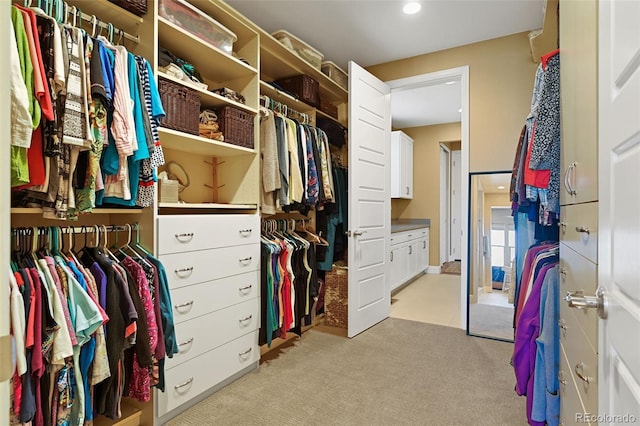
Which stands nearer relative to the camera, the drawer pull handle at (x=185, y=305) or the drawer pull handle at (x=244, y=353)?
the drawer pull handle at (x=185, y=305)

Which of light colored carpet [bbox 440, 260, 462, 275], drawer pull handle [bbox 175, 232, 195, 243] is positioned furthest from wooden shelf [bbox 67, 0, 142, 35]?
light colored carpet [bbox 440, 260, 462, 275]

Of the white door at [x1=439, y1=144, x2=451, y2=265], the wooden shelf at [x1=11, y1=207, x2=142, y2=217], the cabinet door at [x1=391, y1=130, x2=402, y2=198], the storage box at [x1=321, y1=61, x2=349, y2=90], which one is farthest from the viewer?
the white door at [x1=439, y1=144, x2=451, y2=265]

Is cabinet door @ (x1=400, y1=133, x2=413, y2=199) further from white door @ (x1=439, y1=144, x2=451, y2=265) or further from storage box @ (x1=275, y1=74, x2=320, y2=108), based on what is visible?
storage box @ (x1=275, y1=74, x2=320, y2=108)

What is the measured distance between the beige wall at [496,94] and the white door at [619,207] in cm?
243

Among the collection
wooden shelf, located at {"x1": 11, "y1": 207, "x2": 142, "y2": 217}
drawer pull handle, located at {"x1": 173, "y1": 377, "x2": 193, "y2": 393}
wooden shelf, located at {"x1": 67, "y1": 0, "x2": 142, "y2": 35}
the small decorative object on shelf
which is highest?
wooden shelf, located at {"x1": 67, "y1": 0, "x2": 142, "y2": 35}

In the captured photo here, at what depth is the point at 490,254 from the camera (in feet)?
10.0

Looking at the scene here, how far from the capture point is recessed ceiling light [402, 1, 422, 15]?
253cm

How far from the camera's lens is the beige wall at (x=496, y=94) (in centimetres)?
295

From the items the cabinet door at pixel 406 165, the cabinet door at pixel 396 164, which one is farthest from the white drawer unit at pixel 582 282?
the cabinet door at pixel 406 165

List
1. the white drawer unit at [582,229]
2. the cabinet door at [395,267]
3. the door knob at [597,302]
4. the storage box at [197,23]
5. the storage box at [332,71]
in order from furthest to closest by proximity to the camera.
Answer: the cabinet door at [395,267]
the storage box at [332,71]
the storage box at [197,23]
the white drawer unit at [582,229]
the door knob at [597,302]

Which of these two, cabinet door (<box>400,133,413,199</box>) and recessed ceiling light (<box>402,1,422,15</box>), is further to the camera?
cabinet door (<box>400,133,413,199</box>)

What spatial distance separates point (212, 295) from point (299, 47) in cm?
204

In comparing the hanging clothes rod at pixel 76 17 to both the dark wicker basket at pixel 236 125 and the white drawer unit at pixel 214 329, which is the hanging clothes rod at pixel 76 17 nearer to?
the dark wicker basket at pixel 236 125

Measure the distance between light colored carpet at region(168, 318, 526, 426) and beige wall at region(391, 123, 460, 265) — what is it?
125 inches
